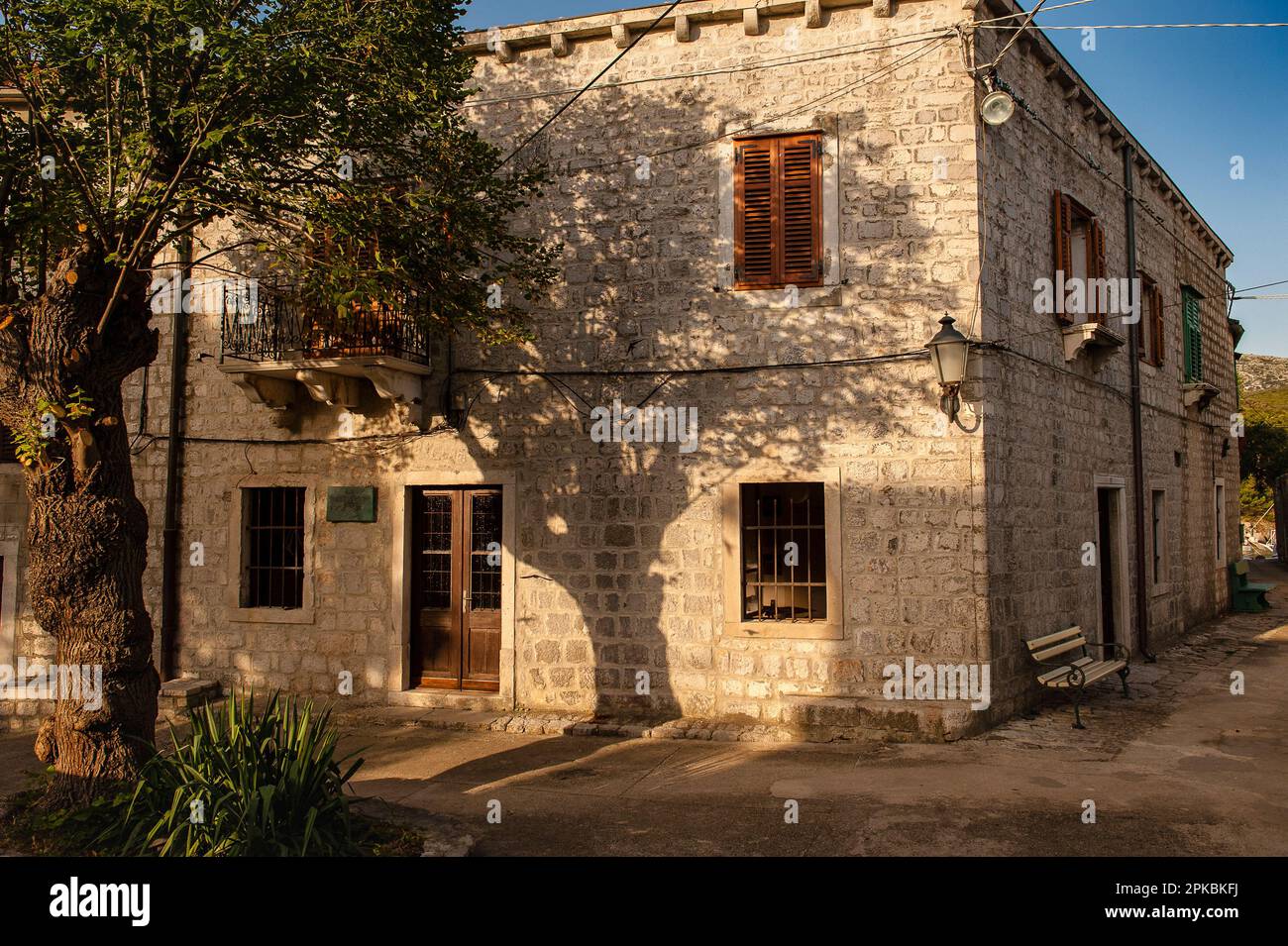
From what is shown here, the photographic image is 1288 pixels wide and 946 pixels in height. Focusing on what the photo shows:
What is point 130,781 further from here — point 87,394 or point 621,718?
point 621,718

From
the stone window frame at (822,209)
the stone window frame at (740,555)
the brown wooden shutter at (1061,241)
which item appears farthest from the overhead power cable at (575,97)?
the brown wooden shutter at (1061,241)

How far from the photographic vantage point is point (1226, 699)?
10.0 m

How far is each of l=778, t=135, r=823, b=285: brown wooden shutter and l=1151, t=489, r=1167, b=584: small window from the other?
7846 millimetres

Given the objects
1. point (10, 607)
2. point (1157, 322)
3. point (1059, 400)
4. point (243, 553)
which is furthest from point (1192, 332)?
point (10, 607)

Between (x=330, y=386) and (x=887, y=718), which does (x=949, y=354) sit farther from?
(x=330, y=386)

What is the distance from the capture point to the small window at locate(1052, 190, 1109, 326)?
10.1 m

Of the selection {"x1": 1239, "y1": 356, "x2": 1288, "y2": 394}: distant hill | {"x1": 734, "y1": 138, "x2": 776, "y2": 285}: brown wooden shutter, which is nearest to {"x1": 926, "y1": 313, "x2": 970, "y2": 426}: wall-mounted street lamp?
{"x1": 734, "y1": 138, "x2": 776, "y2": 285}: brown wooden shutter

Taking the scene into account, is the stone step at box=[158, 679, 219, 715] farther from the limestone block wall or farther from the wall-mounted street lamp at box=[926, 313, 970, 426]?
the limestone block wall

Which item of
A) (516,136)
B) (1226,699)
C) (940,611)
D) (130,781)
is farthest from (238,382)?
(1226,699)

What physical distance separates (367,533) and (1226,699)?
959cm

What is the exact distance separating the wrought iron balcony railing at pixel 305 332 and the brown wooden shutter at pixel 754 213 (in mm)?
3192

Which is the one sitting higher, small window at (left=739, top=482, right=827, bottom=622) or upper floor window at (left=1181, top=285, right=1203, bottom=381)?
upper floor window at (left=1181, top=285, right=1203, bottom=381)

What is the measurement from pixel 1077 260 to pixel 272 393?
9.59m

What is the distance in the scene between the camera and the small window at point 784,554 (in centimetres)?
891
